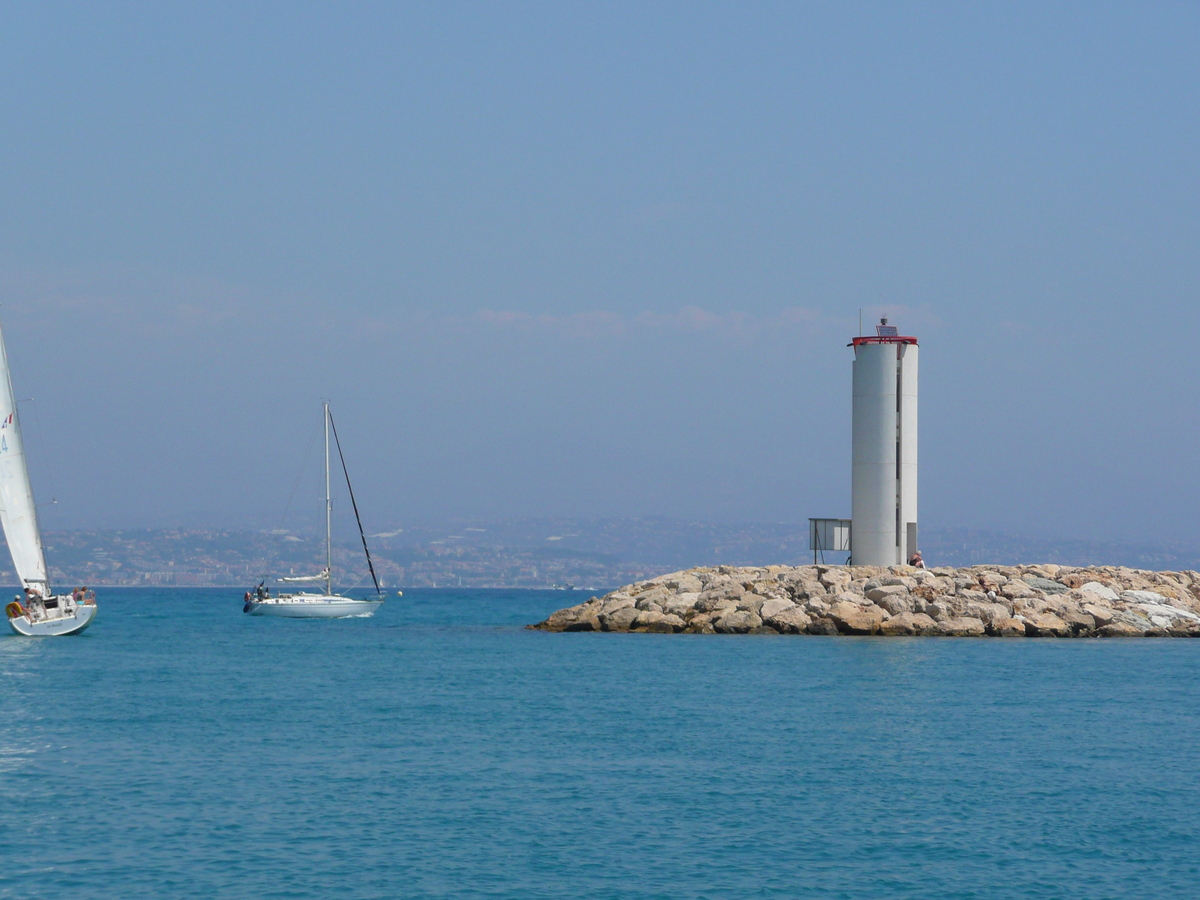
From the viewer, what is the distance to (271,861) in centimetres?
1614

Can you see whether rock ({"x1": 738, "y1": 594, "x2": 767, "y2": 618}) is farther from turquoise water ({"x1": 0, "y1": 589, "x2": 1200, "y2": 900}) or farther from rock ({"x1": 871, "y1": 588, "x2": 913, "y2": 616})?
turquoise water ({"x1": 0, "y1": 589, "x2": 1200, "y2": 900})

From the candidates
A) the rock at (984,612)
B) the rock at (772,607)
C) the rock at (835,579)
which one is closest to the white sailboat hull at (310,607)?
the rock at (772,607)

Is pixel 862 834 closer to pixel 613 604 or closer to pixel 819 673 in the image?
pixel 819 673

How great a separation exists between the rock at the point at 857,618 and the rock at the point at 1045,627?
4941 millimetres

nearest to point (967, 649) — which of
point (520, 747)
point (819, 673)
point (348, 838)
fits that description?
point (819, 673)

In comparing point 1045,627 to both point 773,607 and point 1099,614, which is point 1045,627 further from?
point 773,607

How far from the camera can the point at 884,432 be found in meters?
44.5

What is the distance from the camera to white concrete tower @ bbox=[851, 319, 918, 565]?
44.5m

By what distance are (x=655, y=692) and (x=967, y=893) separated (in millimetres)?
16803

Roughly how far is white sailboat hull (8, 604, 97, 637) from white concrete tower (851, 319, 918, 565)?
1130 inches

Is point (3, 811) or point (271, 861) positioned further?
point (3, 811)

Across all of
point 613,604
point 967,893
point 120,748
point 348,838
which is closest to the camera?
point 967,893

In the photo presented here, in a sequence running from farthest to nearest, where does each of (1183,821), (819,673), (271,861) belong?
(819,673), (1183,821), (271,861)

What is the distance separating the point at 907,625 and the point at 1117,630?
7.37 metres
